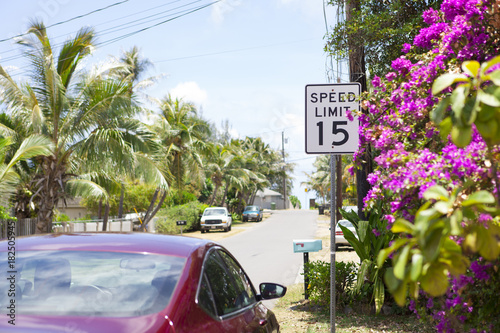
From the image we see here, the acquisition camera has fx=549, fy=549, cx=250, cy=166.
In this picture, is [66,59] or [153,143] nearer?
[66,59]

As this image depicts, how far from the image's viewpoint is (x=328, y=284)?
9031mm

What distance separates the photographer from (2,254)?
11.6 feet

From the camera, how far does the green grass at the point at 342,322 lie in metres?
7.73

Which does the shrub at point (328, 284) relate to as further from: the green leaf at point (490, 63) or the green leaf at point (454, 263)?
the green leaf at point (490, 63)

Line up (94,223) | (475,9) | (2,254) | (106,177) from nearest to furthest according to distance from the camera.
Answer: (2,254) → (475,9) → (106,177) → (94,223)

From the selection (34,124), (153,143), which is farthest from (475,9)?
(153,143)

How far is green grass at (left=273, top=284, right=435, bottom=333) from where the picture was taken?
25.4ft

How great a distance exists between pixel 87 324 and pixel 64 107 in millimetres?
14353

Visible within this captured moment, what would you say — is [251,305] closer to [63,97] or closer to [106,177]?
[63,97]

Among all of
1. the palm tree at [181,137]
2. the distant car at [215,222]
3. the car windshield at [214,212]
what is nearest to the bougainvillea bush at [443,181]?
the palm tree at [181,137]

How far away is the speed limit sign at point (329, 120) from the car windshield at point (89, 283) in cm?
386

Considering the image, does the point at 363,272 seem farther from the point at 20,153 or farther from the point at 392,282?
the point at 20,153

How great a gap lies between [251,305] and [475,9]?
2787mm

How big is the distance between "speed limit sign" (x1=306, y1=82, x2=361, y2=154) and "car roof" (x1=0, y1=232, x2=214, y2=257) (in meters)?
3.29
